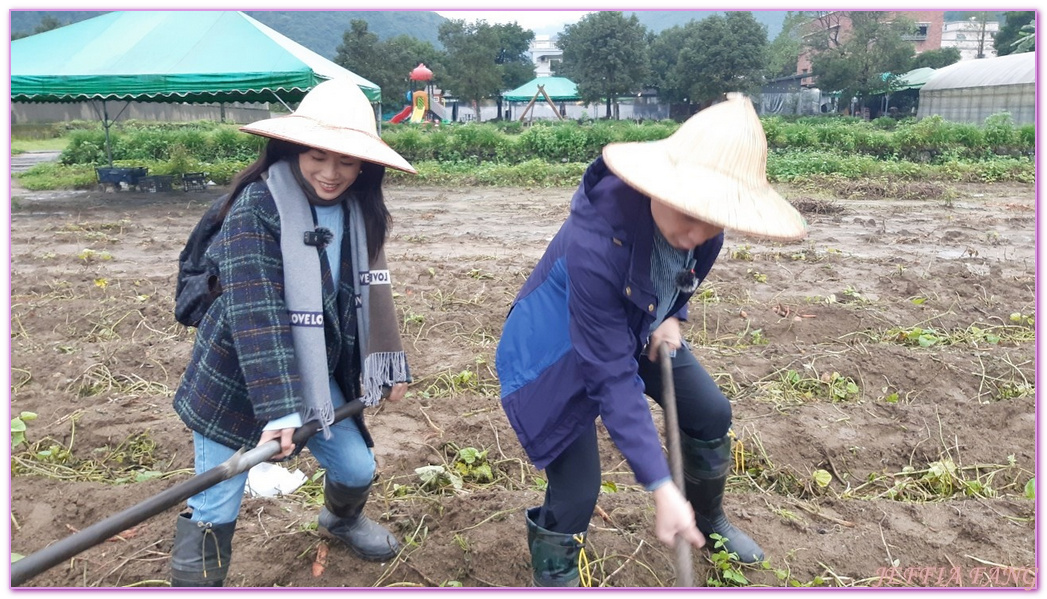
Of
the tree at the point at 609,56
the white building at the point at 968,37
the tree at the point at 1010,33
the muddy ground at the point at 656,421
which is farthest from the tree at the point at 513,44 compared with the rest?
the muddy ground at the point at 656,421

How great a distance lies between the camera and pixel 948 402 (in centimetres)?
371

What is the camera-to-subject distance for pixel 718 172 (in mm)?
1608

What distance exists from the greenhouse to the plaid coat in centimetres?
2341

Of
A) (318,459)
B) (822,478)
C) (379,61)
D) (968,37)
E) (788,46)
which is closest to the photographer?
(318,459)

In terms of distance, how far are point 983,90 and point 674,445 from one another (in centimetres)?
2668

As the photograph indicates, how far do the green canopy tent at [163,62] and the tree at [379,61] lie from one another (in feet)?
80.2

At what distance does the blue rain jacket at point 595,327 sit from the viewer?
5.51 ft

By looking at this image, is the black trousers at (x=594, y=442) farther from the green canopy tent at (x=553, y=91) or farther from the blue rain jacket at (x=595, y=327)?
the green canopy tent at (x=553, y=91)

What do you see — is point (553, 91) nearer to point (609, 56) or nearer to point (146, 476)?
point (609, 56)

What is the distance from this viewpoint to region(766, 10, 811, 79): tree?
42003mm

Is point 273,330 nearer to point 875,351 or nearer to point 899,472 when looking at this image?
point 899,472

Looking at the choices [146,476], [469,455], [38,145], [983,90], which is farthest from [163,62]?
[983,90]

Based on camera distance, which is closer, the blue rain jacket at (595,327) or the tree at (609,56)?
the blue rain jacket at (595,327)

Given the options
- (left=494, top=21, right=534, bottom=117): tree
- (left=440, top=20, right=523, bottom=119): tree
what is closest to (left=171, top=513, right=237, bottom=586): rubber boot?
(left=440, top=20, right=523, bottom=119): tree
